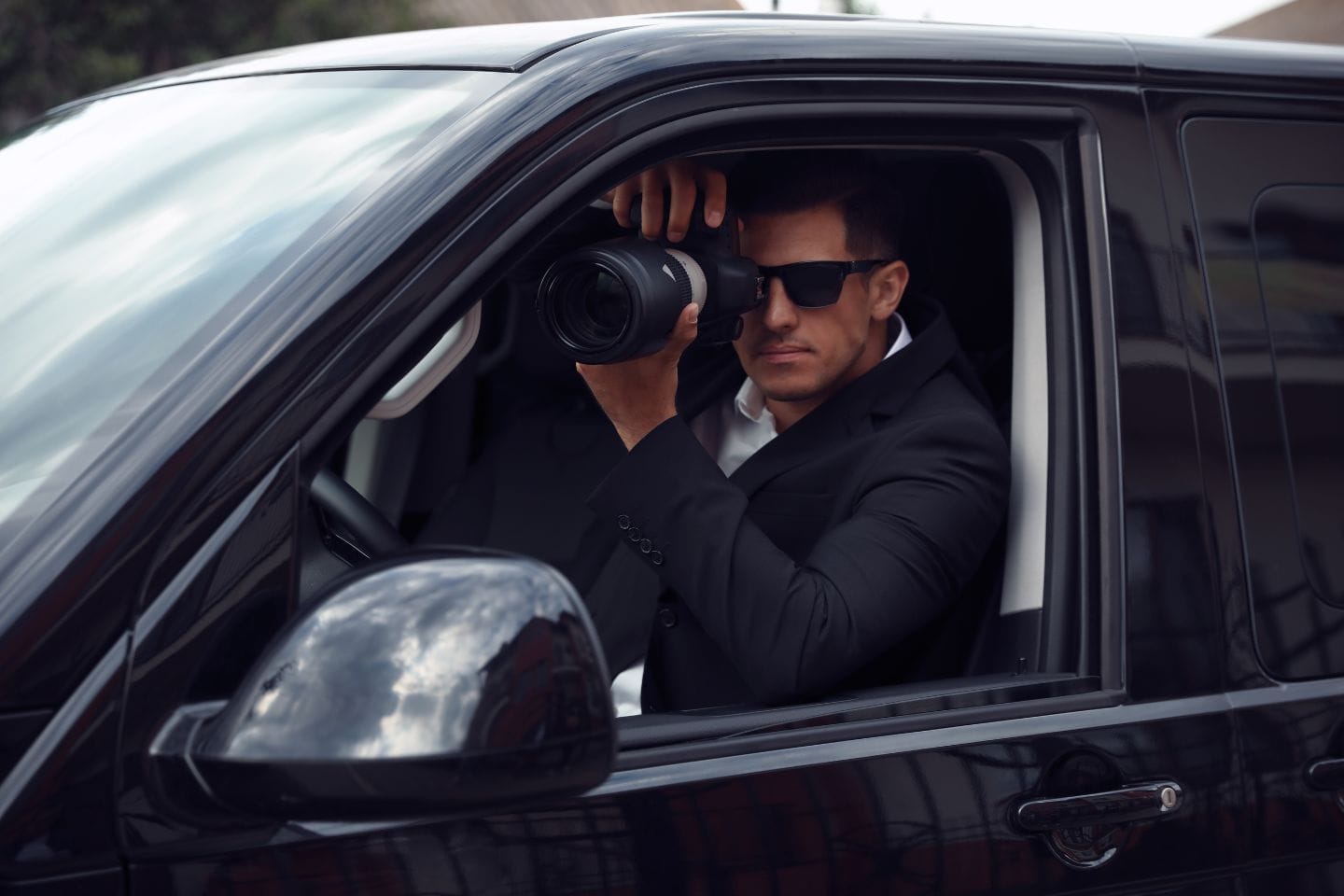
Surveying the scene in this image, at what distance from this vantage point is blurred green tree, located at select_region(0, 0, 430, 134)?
470 inches

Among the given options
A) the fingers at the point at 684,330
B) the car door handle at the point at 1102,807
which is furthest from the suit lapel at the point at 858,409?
the car door handle at the point at 1102,807

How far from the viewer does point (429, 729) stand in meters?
1.05

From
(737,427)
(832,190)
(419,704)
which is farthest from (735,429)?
(419,704)

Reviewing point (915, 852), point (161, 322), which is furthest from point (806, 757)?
point (161, 322)

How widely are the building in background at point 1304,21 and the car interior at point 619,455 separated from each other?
437 centimetres

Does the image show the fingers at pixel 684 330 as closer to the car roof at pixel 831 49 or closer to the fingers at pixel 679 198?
the fingers at pixel 679 198

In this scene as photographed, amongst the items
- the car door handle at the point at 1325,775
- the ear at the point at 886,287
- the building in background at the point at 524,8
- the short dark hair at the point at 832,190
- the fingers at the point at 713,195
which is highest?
the building in background at the point at 524,8

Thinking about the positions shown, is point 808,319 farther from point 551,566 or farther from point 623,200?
point 551,566

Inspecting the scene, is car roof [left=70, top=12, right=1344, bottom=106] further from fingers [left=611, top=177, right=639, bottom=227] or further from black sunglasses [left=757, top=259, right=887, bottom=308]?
black sunglasses [left=757, top=259, right=887, bottom=308]

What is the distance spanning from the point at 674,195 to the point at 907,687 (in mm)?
603

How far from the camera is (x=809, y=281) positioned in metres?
2.07

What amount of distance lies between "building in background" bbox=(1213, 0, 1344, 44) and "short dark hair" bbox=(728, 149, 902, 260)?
4.52 metres

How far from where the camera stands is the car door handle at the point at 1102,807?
58.8 inches

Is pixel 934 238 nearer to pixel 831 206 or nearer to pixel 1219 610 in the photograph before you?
pixel 831 206
